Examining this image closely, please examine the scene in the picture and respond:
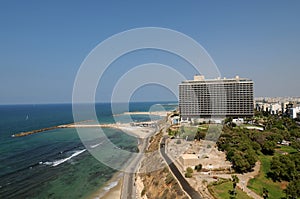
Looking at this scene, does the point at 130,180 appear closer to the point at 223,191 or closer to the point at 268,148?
the point at 223,191

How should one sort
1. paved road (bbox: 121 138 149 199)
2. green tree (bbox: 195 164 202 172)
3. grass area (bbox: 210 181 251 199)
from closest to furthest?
grass area (bbox: 210 181 251 199) < paved road (bbox: 121 138 149 199) < green tree (bbox: 195 164 202 172)

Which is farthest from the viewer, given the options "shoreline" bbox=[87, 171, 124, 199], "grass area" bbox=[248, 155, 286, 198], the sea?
the sea

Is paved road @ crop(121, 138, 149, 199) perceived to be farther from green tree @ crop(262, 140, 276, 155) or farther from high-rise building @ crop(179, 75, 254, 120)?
high-rise building @ crop(179, 75, 254, 120)

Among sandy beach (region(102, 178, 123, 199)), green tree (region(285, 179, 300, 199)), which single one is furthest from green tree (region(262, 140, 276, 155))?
sandy beach (region(102, 178, 123, 199))

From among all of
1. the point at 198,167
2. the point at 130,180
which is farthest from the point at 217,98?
the point at 130,180

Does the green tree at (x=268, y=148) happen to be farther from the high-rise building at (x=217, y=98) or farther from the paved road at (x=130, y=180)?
the high-rise building at (x=217, y=98)

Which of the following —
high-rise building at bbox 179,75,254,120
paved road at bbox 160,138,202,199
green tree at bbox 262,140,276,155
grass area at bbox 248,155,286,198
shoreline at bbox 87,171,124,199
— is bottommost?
shoreline at bbox 87,171,124,199

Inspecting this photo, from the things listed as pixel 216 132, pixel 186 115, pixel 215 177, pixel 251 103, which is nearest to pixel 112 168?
pixel 215 177
